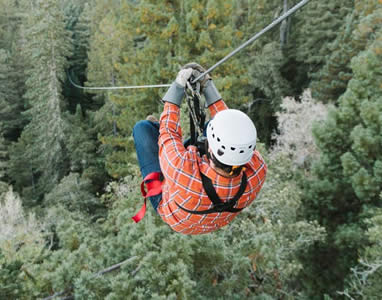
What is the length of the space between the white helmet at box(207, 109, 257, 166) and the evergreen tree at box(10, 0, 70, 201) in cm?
1847

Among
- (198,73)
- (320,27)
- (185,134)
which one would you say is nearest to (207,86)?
(198,73)

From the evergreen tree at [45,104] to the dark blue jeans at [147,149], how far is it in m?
17.6

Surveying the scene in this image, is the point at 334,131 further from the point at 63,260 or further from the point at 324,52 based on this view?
the point at 324,52

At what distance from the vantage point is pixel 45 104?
1950 cm

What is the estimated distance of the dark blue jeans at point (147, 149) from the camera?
109 inches

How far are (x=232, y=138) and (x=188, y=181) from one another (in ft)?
1.41

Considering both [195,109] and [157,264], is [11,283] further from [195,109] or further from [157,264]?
[195,109]

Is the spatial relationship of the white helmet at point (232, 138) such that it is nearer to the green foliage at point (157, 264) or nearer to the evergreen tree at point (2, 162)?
the green foliage at point (157, 264)

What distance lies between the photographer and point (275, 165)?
870 centimetres

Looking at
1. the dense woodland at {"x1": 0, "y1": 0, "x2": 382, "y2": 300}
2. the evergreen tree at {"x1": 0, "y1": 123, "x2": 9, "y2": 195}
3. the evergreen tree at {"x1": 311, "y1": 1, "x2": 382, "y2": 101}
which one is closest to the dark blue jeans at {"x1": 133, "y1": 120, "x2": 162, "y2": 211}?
the dense woodland at {"x1": 0, "y1": 0, "x2": 382, "y2": 300}

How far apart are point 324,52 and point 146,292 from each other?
56.5 feet

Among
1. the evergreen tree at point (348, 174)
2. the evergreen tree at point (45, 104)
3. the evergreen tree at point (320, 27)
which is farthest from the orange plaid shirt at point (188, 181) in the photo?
the evergreen tree at point (45, 104)

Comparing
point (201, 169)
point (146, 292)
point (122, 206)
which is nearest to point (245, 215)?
point (122, 206)

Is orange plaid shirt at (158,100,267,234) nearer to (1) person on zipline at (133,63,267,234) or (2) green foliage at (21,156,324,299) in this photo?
(1) person on zipline at (133,63,267,234)
